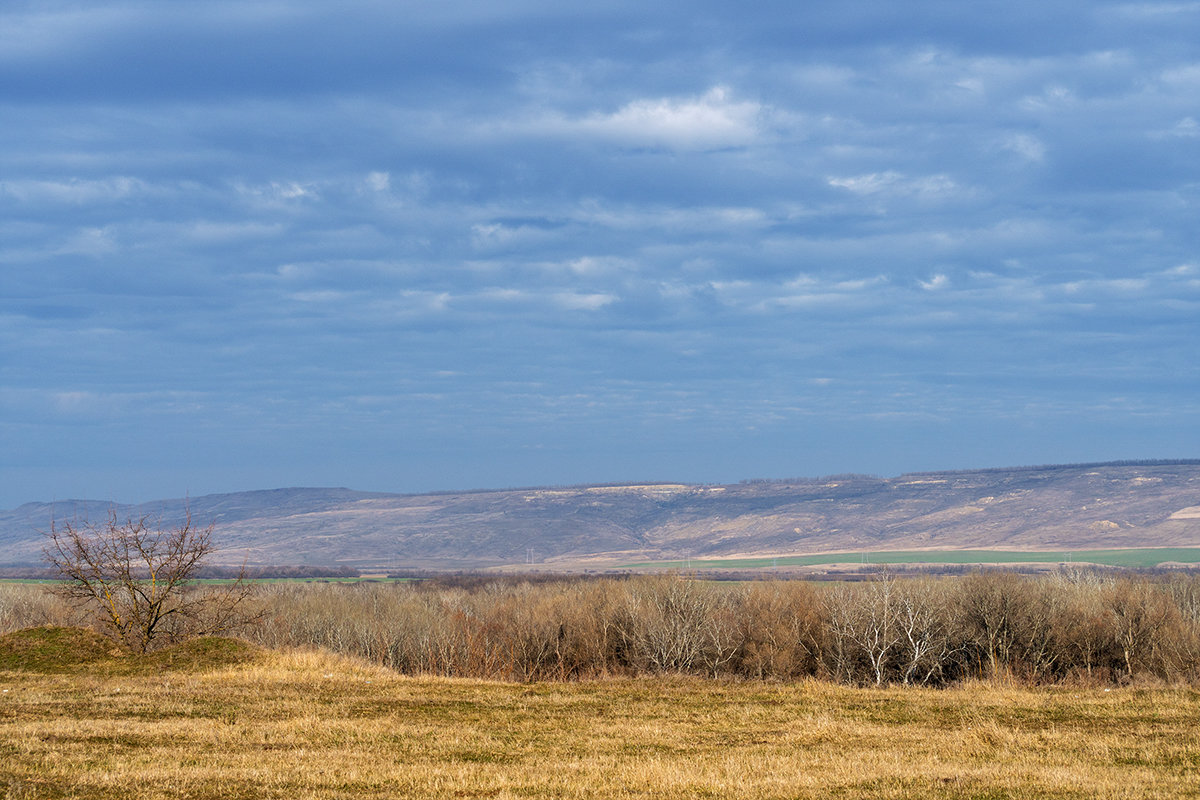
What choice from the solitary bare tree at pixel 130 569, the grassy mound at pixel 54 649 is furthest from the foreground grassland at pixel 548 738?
the solitary bare tree at pixel 130 569

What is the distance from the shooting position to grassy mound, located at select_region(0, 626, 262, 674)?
35188 mm

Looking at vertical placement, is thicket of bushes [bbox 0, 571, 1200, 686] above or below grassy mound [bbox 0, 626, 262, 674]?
below

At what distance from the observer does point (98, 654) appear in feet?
122

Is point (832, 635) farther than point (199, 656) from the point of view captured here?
Yes

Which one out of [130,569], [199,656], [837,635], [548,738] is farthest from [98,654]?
[837,635]

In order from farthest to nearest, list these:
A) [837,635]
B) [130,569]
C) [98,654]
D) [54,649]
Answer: [837,635] < [130,569] < [98,654] < [54,649]

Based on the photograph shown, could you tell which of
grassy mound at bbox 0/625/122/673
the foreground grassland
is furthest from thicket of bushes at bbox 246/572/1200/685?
the foreground grassland

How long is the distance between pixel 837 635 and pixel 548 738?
57493 millimetres

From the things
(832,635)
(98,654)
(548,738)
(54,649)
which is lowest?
(832,635)

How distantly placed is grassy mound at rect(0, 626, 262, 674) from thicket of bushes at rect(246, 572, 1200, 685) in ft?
107

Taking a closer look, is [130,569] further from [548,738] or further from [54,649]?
[548,738]

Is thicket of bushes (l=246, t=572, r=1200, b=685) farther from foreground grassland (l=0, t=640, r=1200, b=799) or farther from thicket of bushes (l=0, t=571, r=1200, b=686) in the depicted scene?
foreground grassland (l=0, t=640, r=1200, b=799)

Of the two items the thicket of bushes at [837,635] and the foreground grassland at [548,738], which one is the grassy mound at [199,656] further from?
the thicket of bushes at [837,635]

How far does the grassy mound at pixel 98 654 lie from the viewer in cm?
3519
